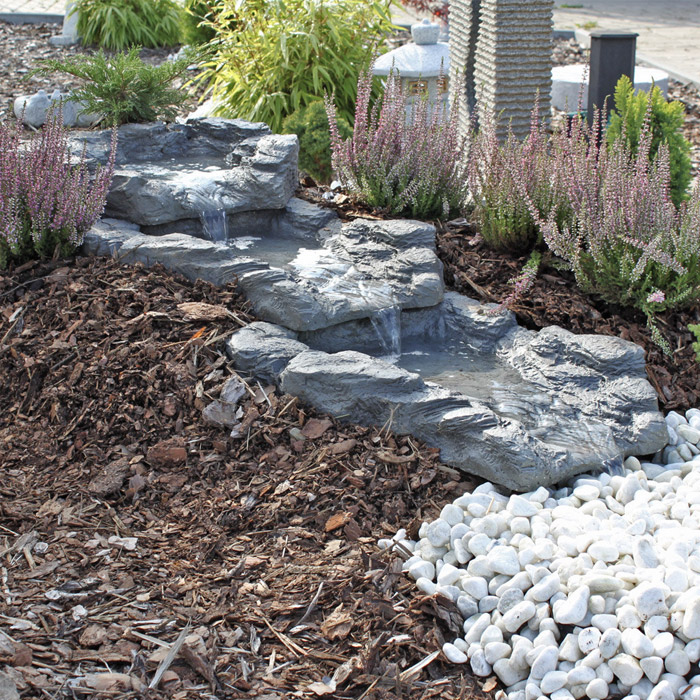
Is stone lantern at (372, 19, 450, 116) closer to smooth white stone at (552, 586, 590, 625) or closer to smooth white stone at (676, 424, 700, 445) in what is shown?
smooth white stone at (676, 424, 700, 445)

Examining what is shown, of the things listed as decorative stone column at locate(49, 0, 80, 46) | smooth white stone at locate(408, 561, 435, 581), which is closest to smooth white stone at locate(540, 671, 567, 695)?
smooth white stone at locate(408, 561, 435, 581)

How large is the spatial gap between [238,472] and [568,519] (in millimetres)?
1258

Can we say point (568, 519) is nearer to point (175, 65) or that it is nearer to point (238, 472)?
point (238, 472)

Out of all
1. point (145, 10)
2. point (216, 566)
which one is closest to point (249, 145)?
point (216, 566)

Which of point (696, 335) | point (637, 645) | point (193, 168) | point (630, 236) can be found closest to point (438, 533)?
point (637, 645)

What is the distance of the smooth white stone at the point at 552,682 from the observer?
100 inches

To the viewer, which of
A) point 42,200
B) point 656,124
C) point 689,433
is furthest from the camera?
point 656,124

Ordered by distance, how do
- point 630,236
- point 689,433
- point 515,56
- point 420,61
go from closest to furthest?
point 689,433, point 630,236, point 515,56, point 420,61

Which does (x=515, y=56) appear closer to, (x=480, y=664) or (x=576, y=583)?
(x=576, y=583)

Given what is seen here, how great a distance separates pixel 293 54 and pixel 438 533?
18.9 ft

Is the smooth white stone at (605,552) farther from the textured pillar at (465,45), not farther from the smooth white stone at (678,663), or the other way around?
the textured pillar at (465,45)

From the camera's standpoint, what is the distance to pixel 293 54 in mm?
7723

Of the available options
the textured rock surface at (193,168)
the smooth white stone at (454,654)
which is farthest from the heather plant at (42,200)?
the smooth white stone at (454,654)

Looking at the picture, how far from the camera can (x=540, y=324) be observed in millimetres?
4355
